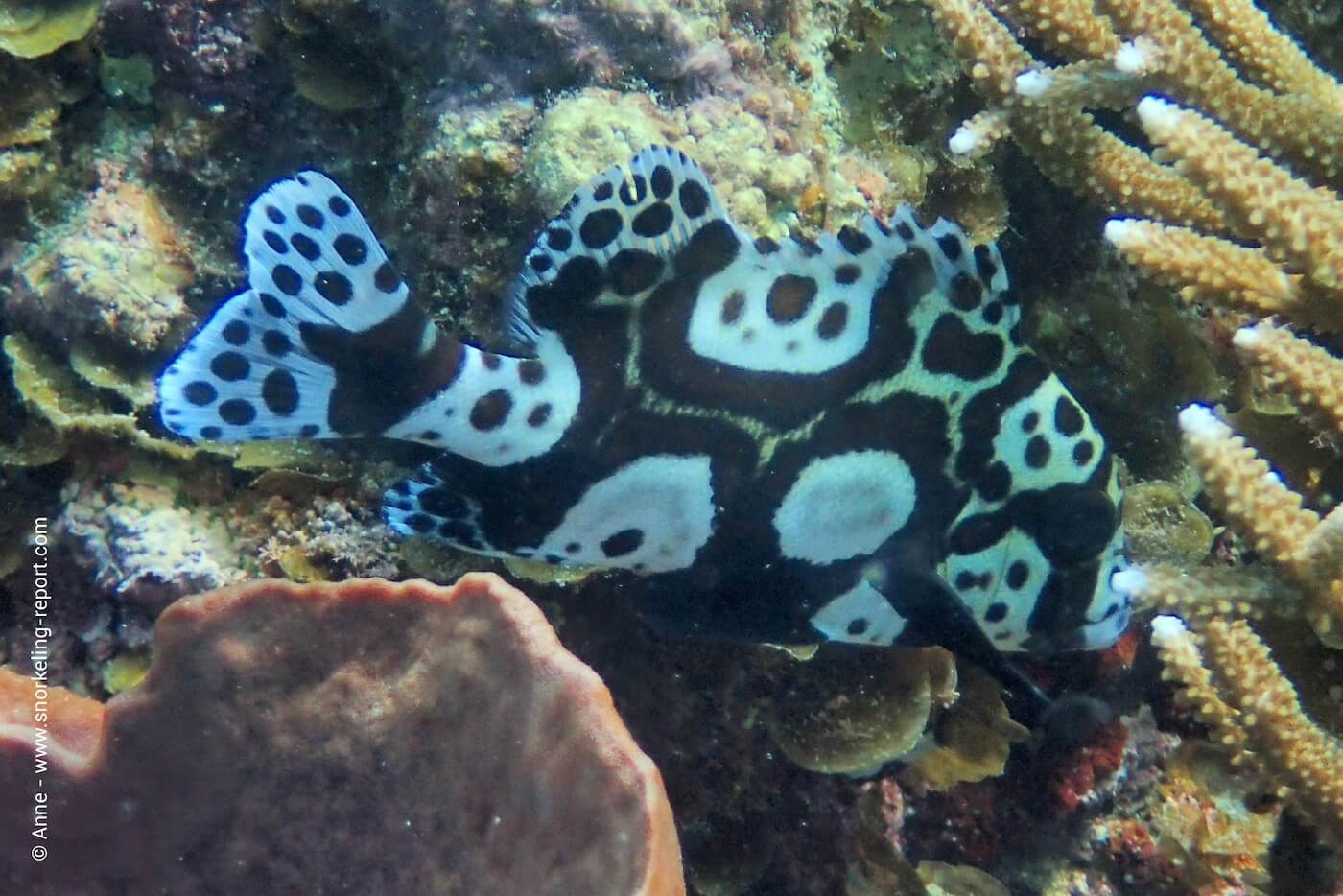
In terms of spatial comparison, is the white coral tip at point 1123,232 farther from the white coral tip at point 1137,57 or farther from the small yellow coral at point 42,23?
the small yellow coral at point 42,23

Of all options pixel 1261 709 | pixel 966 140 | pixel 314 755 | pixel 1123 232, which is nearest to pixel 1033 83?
pixel 966 140

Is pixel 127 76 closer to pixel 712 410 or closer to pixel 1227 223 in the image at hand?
pixel 712 410

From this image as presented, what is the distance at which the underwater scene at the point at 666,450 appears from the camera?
2.53 meters

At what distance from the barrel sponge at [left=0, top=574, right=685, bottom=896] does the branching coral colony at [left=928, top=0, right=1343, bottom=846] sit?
1.70 metres

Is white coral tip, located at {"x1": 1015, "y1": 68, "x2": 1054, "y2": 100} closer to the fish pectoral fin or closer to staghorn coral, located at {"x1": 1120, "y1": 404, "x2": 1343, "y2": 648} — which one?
staghorn coral, located at {"x1": 1120, "y1": 404, "x2": 1343, "y2": 648}

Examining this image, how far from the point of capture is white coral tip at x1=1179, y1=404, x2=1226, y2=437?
2.54m

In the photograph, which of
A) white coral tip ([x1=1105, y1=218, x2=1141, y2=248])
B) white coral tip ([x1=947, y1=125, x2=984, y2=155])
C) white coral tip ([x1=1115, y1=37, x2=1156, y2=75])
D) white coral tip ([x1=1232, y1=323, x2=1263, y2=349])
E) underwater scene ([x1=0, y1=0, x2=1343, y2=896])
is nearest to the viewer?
underwater scene ([x1=0, y1=0, x2=1343, y2=896])

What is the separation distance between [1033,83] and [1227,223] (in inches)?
28.5

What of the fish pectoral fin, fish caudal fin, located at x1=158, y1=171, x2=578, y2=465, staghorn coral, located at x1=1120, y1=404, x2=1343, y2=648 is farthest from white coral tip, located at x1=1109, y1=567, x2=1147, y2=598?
fish caudal fin, located at x1=158, y1=171, x2=578, y2=465

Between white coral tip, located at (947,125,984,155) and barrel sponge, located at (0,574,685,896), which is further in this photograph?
white coral tip, located at (947,125,984,155)

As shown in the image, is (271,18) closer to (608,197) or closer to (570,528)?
(608,197)

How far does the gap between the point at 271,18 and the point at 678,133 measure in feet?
4.70

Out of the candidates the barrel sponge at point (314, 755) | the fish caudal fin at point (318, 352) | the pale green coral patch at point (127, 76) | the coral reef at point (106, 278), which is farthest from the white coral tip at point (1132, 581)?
the pale green coral patch at point (127, 76)

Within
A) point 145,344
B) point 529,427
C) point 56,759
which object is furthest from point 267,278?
point 56,759
